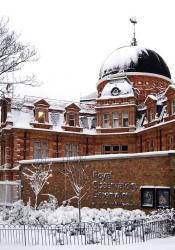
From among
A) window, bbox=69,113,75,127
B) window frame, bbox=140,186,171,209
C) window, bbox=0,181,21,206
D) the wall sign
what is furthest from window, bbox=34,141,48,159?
window frame, bbox=140,186,171,209

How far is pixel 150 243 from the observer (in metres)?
16.0

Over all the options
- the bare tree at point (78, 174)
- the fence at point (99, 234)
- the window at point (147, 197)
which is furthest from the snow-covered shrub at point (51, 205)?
the fence at point (99, 234)

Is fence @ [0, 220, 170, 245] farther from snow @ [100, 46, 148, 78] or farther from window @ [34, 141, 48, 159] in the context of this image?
snow @ [100, 46, 148, 78]

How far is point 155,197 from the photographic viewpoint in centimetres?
2112

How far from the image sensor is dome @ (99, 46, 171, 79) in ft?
151

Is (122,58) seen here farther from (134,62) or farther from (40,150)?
(40,150)

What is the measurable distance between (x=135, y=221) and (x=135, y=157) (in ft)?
18.9

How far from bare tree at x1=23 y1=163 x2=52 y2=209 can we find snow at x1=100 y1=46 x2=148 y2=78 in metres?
21.5

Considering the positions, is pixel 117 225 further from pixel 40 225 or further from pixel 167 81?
pixel 167 81

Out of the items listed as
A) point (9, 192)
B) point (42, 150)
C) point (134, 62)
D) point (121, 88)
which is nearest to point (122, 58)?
point (134, 62)

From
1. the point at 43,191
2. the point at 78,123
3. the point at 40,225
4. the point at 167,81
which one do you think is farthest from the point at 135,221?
the point at 167,81

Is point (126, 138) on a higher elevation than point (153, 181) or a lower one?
higher

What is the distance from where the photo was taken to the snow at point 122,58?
152 feet

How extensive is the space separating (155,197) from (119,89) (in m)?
21.2
